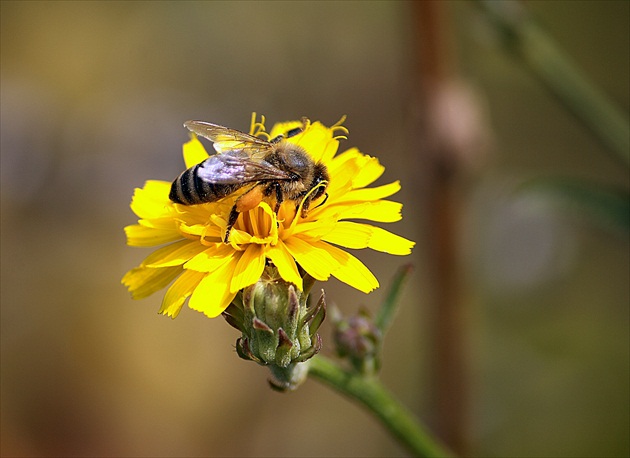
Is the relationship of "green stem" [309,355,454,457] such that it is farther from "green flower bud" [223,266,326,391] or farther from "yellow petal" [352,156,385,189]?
"yellow petal" [352,156,385,189]

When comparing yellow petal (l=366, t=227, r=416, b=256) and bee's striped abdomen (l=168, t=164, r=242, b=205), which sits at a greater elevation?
yellow petal (l=366, t=227, r=416, b=256)

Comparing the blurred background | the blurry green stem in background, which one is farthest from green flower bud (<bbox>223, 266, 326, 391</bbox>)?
the blurry green stem in background

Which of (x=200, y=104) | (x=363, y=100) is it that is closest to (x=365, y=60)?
(x=363, y=100)

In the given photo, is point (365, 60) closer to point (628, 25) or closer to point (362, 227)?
point (628, 25)

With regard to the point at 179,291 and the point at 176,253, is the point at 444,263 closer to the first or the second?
the point at 176,253

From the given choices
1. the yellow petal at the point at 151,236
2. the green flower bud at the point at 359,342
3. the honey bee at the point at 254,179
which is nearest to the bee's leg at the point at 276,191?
the honey bee at the point at 254,179

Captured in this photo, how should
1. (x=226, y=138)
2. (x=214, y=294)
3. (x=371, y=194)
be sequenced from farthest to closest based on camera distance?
(x=226, y=138) → (x=371, y=194) → (x=214, y=294)

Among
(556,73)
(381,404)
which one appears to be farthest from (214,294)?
(556,73)
